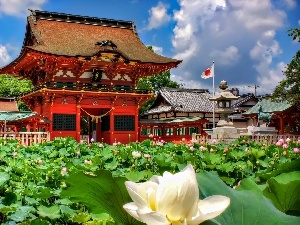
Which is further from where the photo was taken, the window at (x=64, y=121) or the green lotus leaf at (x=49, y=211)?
the window at (x=64, y=121)

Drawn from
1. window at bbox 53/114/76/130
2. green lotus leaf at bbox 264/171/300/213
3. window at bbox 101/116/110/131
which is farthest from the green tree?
green lotus leaf at bbox 264/171/300/213

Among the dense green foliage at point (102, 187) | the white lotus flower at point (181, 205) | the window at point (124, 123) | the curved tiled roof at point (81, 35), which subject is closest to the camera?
the white lotus flower at point (181, 205)

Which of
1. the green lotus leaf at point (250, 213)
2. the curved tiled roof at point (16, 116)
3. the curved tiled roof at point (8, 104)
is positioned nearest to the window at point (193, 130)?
the curved tiled roof at point (16, 116)

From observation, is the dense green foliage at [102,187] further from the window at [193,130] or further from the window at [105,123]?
the window at [193,130]

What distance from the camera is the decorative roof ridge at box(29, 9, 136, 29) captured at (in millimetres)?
24297

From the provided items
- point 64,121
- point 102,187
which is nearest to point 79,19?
point 64,121

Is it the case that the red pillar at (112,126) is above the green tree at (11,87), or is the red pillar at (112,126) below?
below

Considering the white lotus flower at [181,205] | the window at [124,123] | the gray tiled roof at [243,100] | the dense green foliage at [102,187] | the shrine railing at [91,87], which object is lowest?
the dense green foliage at [102,187]

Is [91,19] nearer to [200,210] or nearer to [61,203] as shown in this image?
[61,203]

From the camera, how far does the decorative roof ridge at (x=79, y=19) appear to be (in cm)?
2430

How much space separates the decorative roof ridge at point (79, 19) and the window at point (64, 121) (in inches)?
251

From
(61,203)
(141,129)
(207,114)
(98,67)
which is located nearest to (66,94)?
(98,67)

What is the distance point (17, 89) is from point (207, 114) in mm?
20227

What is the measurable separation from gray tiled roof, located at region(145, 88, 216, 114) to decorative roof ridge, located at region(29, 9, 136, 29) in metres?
7.44
